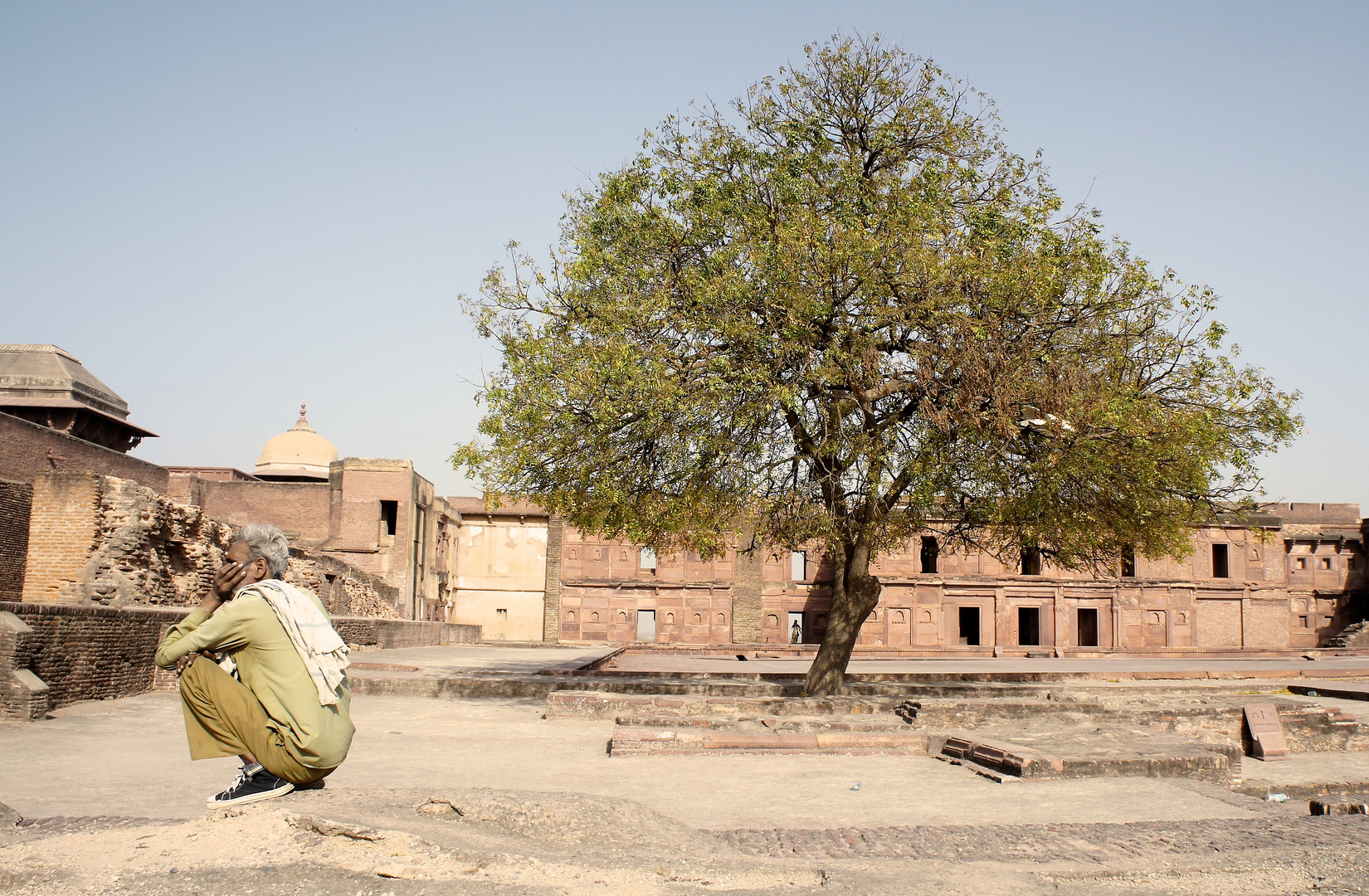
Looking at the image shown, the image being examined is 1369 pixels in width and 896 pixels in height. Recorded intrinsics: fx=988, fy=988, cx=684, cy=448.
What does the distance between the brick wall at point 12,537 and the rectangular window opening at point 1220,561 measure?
41.6 m

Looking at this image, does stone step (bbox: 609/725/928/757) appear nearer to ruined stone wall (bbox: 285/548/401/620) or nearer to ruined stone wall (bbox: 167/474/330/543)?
ruined stone wall (bbox: 285/548/401/620)

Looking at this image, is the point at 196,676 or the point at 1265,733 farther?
the point at 1265,733

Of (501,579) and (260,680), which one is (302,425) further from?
(260,680)

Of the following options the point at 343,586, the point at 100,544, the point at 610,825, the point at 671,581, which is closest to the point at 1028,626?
the point at 671,581

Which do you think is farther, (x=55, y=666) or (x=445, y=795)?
(x=55, y=666)

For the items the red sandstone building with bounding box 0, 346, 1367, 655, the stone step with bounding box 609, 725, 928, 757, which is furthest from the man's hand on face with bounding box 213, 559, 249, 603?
the red sandstone building with bounding box 0, 346, 1367, 655

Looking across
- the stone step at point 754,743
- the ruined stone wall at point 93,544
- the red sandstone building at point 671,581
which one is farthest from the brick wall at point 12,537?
the stone step at point 754,743

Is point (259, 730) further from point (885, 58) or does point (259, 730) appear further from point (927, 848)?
point (885, 58)

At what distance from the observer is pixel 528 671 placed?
18.5m

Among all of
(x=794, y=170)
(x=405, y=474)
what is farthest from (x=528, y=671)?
(x=405, y=474)

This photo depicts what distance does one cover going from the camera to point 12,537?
19.9m

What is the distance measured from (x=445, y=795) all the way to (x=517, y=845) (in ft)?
2.46

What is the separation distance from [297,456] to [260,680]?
151 feet

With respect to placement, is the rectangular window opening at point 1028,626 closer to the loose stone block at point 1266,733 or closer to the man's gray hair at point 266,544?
the loose stone block at point 1266,733
